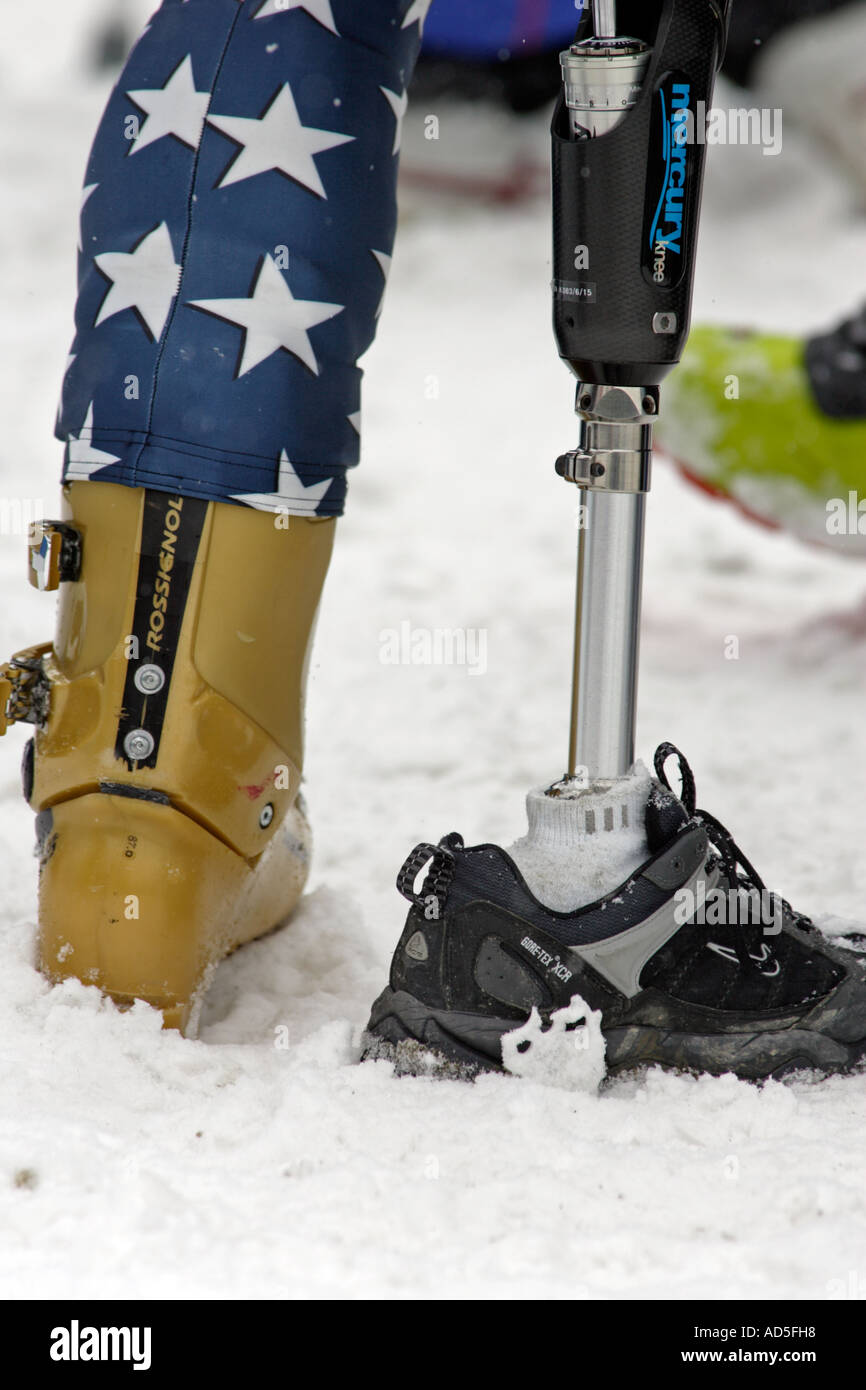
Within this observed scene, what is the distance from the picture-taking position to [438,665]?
196 cm

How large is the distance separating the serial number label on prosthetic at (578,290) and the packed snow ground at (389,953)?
1.66 ft

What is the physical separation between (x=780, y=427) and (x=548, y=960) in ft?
4.53

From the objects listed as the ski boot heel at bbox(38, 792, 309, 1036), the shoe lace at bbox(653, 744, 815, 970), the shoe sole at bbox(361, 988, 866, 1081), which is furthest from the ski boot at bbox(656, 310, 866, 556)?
the ski boot heel at bbox(38, 792, 309, 1036)

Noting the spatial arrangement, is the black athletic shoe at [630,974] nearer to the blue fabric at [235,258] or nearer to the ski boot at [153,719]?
the ski boot at [153,719]

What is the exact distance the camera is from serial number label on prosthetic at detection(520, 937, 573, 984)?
35.6 inches

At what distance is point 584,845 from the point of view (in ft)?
3.05

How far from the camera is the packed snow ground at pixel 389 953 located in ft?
2.35

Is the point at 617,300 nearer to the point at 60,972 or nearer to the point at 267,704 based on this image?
the point at 267,704

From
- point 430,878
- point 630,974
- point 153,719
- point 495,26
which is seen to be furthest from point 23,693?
point 495,26

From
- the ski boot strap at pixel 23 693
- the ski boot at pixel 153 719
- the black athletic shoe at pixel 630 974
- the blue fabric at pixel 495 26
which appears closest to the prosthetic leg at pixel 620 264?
the black athletic shoe at pixel 630 974

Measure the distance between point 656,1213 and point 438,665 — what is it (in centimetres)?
125

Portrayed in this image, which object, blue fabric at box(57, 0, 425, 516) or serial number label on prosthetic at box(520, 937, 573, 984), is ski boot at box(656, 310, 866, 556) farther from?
serial number label on prosthetic at box(520, 937, 573, 984)
